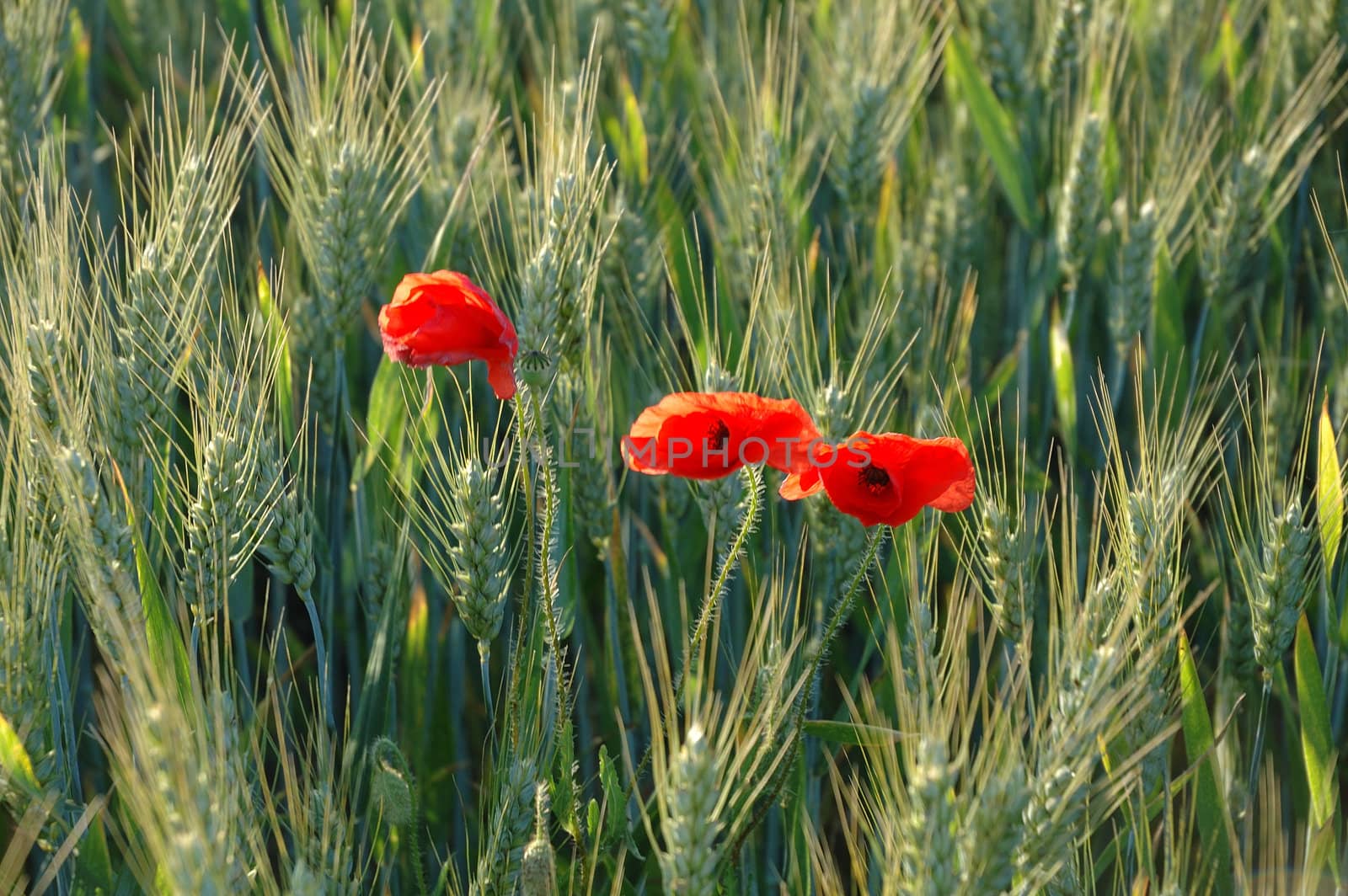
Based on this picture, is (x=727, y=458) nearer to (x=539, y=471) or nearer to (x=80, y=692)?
(x=539, y=471)

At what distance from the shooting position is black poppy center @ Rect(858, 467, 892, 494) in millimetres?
983

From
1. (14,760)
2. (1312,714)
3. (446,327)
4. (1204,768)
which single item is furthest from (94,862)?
(1312,714)

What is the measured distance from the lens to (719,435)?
1016 mm

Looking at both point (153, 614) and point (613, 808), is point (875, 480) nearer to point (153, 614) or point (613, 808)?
point (613, 808)

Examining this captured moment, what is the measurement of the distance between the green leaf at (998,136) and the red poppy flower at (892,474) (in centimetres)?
93

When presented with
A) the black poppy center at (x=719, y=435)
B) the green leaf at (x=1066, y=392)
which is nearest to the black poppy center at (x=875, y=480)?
the black poppy center at (x=719, y=435)

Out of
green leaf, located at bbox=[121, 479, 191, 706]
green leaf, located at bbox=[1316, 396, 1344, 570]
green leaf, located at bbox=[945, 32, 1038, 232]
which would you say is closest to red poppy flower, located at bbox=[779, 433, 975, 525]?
green leaf, located at bbox=[1316, 396, 1344, 570]

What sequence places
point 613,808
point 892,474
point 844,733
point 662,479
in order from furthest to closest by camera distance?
point 662,479
point 844,733
point 613,808
point 892,474

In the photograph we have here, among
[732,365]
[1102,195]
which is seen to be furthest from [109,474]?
[1102,195]

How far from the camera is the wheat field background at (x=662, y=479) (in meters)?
1.00

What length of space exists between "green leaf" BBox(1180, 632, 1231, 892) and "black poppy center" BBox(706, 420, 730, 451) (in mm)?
470

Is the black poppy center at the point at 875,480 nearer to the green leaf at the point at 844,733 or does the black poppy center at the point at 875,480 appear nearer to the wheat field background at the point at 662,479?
the wheat field background at the point at 662,479

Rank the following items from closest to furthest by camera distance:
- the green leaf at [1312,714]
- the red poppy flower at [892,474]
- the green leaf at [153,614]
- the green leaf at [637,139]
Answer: the red poppy flower at [892,474]
the green leaf at [153,614]
the green leaf at [1312,714]
the green leaf at [637,139]

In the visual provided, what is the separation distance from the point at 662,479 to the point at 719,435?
0.45 meters
